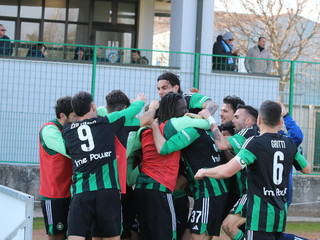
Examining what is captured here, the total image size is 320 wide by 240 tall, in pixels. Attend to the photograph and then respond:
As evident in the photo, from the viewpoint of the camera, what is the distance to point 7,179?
13.6m

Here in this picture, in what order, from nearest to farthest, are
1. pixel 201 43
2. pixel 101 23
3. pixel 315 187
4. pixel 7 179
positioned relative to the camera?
pixel 7 179
pixel 315 187
pixel 201 43
pixel 101 23

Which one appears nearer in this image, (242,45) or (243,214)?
(243,214)

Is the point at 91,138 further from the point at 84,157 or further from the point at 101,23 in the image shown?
the point at 101,23

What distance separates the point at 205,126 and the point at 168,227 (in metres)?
1.18

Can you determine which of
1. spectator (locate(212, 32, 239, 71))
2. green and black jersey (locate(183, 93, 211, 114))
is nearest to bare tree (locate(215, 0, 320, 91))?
spectator (locate(212, 32, 239, 71))

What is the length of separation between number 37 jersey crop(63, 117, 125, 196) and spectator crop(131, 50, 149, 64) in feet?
24.9

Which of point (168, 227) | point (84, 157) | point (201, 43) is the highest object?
point (201, 43)

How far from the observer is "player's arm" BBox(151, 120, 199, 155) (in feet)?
25.0

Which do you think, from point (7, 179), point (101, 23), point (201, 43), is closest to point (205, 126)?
point (7, 179)

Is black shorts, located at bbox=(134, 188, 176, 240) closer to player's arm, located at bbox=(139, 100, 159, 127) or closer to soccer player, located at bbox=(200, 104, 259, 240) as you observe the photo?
soccer player, located at bbox=(200, 104, 259, 240)

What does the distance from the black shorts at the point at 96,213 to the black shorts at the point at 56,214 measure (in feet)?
2.33

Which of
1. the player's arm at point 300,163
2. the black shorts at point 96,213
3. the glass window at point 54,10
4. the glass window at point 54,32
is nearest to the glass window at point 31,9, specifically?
the glass window at point 54,10

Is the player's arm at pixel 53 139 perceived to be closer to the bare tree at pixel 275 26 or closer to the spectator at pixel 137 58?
the spectator at pixel 137 58

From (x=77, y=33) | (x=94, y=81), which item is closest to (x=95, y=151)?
(x=94, y=81)
